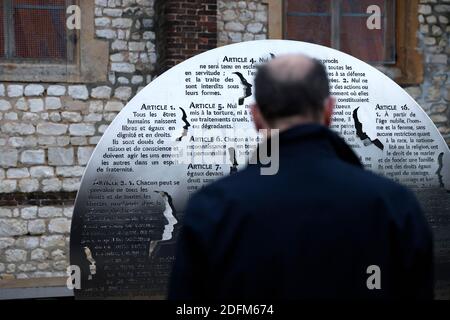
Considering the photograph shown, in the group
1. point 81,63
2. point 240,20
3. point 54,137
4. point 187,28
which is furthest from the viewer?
point 240,20

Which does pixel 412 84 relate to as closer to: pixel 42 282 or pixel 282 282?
pixel 42 282

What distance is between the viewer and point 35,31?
8391mm

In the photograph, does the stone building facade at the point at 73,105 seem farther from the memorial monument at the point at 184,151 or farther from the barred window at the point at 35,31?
the memorial monument at the point at 184,151

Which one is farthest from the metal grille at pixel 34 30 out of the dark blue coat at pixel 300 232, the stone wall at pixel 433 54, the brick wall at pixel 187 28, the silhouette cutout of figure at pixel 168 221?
the dark blue coat at pixel 300 232

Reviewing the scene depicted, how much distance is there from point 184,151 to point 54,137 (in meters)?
3.62

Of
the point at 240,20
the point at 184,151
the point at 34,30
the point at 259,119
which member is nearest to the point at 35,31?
the point at 34,30

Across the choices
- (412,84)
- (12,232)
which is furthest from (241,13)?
(12,232)

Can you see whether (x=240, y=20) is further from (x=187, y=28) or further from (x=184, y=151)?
(x=184, y=151)

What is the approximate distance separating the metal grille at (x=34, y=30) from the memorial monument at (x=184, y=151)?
147 inches

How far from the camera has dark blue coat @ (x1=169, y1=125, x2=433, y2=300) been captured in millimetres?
1932

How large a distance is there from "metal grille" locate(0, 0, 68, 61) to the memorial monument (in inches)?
147

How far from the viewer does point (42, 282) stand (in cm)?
802

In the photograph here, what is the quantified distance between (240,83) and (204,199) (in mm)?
3139
